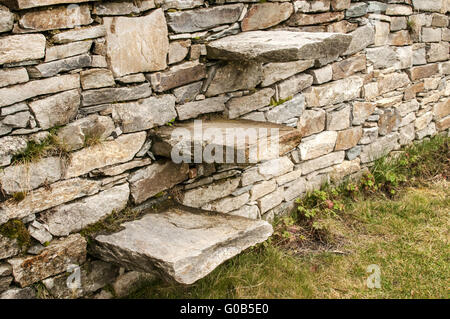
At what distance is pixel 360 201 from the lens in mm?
4398

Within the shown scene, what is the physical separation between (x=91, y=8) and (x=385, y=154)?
3.60 m

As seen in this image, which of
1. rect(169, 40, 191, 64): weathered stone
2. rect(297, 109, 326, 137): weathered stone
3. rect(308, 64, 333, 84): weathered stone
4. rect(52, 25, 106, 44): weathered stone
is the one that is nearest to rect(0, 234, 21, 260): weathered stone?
rect(52, 25, 106, 44): weathered stone

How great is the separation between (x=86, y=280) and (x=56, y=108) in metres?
1.11

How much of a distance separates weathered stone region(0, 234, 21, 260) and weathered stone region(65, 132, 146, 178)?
1.55ft

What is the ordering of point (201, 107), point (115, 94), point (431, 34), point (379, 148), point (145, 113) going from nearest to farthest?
point (115, 94), point (145, 113), point (201, 107), point (379, 148), point (431, 34)

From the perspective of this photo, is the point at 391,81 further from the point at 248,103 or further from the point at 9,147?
the point at 9,147

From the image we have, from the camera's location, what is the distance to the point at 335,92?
14.1 feet

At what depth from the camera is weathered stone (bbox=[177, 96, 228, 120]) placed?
126 inches

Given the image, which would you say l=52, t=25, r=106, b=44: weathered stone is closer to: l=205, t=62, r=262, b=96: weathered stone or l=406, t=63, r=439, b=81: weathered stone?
Answer: l=205, t=62, r=262, b=96: weathered stone

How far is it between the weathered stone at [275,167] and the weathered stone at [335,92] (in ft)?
1.86

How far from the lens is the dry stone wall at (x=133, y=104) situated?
2.51 m

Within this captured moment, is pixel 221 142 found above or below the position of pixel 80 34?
below

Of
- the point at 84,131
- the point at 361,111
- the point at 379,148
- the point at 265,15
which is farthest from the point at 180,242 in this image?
the point at 379,148
